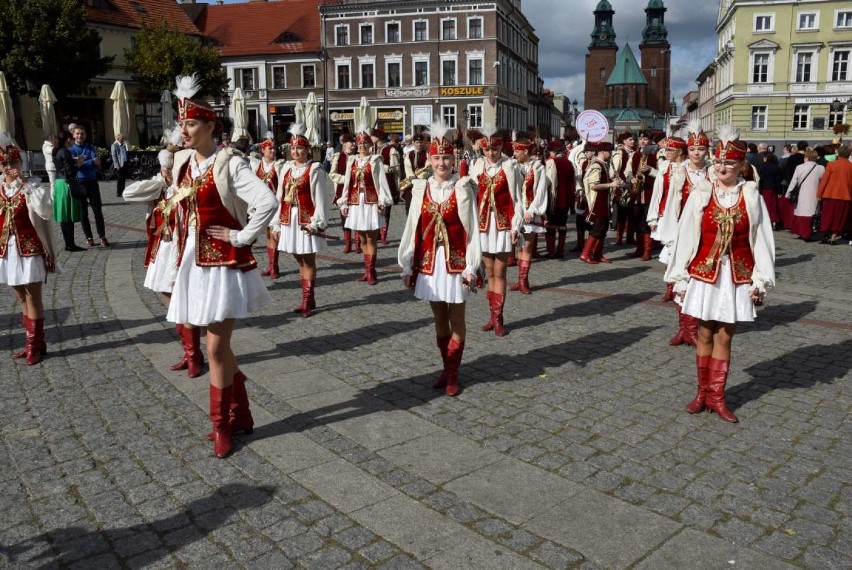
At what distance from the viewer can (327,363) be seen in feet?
22.9

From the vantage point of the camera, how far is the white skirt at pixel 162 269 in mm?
6418

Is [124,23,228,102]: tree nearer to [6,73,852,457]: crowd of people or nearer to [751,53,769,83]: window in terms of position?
[6,73,852,457]: crowd of people

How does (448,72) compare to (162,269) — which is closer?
(162,269)

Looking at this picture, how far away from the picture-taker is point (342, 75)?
59969 mm

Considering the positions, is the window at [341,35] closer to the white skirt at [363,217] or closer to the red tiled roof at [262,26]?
the red tiled roof at [262,26]

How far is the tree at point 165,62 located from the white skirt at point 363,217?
113 ft

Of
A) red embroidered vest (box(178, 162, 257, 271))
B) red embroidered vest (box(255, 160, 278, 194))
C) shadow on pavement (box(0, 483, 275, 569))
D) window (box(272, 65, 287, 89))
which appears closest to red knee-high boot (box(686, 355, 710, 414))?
shadow on pavement (box(0, 483, 275, 569))

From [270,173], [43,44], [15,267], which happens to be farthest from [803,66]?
[15,267]

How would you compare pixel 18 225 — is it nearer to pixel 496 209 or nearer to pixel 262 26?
pixel 496 209

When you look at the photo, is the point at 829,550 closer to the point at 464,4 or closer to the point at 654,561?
the point at 654,561

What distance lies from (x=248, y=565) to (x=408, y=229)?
3.18 meters

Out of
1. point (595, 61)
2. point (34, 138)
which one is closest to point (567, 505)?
point (34, 138)

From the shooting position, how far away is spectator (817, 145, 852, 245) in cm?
1527

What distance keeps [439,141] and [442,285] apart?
1188 mm
